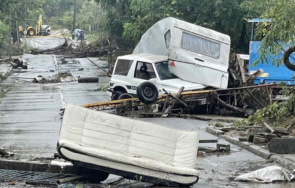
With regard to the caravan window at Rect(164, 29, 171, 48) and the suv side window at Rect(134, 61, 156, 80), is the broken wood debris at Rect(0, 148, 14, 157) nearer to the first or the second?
the suv side window at Rect(134, 61, 156, 80)

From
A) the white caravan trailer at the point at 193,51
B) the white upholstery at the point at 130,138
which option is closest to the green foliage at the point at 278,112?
the white caravan trailer at the point at 193,51

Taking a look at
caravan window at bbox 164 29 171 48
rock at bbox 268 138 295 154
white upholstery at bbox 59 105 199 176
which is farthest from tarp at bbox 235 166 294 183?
caravan window at bbox 164 29 171 48

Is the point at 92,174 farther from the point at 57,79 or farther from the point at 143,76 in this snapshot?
the point at 57,79

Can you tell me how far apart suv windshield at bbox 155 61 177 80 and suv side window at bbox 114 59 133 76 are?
3.67 ft

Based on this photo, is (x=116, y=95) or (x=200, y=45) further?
(x=200, y=45)

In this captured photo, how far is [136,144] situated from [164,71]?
11011mm

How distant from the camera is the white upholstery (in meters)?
8.55

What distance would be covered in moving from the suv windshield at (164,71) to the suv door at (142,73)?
206 mm

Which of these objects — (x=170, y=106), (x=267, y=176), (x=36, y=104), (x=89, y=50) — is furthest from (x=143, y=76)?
(x=89, y=50)

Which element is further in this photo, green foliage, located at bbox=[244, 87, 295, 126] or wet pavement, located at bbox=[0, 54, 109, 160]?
green foliage, located at bbox=[244, 87, 295, 126]

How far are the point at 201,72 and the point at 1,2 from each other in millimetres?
25329

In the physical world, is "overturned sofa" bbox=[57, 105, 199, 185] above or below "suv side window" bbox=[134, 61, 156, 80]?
above

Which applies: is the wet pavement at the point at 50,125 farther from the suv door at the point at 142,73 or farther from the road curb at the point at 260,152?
the suv door at the point at 142,73

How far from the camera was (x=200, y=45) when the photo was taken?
66.7ft
